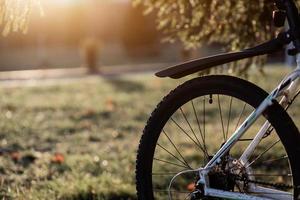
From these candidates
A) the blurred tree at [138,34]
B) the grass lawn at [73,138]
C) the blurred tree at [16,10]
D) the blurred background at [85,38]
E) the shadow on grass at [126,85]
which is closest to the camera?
the blurred tree at [16,10]

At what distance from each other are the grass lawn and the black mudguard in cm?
170

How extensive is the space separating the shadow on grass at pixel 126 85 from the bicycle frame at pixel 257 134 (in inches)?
442

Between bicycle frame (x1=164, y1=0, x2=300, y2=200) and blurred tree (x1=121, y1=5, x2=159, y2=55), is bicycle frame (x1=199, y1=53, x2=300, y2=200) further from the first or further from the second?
blurred tree (x1=121, y1=5, x2=159, y2=55)

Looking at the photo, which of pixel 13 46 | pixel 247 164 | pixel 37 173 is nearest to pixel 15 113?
pixel 37 173

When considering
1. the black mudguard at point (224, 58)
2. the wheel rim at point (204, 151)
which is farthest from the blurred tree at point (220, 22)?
the black mudguard at point (224, 58)

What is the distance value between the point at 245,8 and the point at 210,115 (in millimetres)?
4755

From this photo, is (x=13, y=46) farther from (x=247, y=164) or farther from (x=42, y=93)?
(x=247, y=164)

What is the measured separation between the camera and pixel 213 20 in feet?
17.9

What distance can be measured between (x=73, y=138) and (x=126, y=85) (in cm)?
761

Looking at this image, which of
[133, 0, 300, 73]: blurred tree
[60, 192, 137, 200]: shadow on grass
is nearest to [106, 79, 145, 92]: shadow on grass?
[133, 0, 300, 73]: blurred tree

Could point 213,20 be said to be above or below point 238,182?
above

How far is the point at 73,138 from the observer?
812 centimetres

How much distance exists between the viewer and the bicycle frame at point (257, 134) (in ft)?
9.78

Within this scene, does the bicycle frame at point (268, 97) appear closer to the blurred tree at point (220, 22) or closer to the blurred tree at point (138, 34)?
the blurred tree at point (220, 22)
